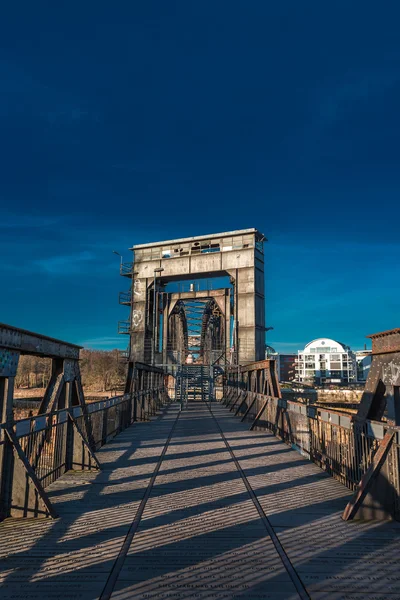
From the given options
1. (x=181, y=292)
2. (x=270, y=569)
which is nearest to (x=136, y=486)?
(x=270, y=569)

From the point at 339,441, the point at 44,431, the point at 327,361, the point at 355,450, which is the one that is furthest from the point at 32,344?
the point at 327,361

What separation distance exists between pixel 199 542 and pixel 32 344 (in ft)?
13.1

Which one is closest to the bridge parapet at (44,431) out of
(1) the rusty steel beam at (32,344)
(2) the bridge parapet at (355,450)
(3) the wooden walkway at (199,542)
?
(1) the rusty steel beam at (32,344)

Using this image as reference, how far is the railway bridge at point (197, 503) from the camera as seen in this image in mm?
3879

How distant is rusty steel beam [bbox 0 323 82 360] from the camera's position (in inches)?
229

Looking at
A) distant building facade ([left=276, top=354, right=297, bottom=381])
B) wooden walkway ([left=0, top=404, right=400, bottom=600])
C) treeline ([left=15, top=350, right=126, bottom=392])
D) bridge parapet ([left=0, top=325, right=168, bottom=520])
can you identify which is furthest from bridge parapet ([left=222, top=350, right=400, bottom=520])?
distant building facade ([left=276, top=354, right=297, bottom=381])

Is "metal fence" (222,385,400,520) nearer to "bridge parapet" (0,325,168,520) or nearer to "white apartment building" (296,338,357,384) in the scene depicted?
"bridge parapet" (0,325,168,520)

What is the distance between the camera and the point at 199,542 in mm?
4773

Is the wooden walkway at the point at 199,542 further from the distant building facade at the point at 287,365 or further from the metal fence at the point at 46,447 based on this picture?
the distant building facade at the point at 287,365

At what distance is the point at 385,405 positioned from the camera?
21.4ft

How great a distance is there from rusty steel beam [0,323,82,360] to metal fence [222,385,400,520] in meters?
5.41

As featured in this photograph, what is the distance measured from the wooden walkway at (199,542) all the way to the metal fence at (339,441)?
38cm

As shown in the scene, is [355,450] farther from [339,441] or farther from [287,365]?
[287,365]

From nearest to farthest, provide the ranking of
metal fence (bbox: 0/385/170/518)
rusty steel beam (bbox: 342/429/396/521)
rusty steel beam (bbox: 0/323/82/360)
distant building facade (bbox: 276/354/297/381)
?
rusty steel beam (bbox: 342/429/396/521)
metal fence (bbox: 0/385/170/518)
rusty steel beam (bbox: 0/323/82/360)
distant building facade (bbox: 276/354/297/381)
